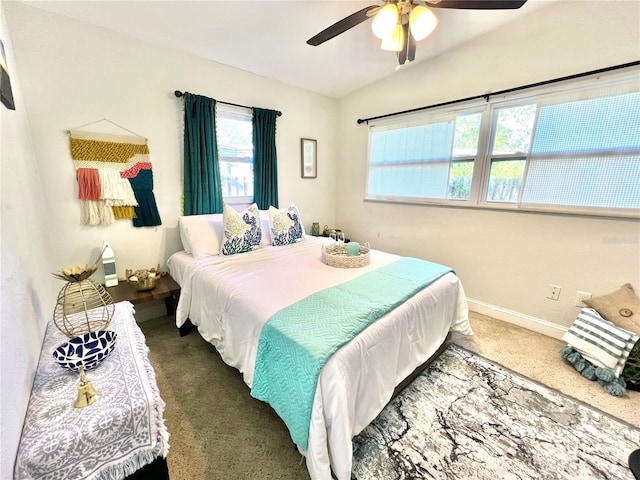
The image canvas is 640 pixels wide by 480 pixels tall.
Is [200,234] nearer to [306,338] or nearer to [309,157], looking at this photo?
[306,338]

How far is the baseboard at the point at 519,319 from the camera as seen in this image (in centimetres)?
221

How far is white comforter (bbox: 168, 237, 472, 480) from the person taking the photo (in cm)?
104

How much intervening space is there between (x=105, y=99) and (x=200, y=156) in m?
0.79

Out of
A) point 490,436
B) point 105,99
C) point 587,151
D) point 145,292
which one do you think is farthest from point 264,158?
point 490,436

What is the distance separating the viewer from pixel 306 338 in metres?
1.13

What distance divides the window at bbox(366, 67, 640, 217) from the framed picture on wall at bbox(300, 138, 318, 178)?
107 cm

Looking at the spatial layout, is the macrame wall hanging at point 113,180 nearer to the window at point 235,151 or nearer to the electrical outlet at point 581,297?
the window at point 235,151

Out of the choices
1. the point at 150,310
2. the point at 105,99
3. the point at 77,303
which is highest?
the point at 105,99

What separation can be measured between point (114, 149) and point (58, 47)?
0.73m

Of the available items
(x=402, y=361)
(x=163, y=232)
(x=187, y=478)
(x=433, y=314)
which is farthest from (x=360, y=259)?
(x=163, y=232)

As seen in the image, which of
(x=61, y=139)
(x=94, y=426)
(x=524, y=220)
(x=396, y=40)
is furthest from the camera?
(x=524, y=220)

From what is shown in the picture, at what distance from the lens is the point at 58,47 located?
1.86 meters

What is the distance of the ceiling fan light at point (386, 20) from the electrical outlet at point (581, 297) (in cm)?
245

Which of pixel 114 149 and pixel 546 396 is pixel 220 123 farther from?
pixel 546 396
